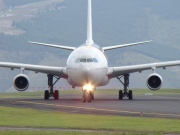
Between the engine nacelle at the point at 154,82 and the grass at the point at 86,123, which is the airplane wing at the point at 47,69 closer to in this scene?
the engine nacelle at the point at 154,82

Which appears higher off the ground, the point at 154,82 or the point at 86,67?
the point at 86,67

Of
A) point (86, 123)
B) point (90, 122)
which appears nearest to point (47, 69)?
point (90, 122)

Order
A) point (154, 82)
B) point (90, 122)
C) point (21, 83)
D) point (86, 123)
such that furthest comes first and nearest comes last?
point (154, 82)
point (21, 83)
point (90, 122)
point (86, 123)

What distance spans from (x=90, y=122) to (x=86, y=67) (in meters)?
18.4

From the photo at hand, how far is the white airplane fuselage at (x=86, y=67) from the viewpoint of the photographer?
53.2 meters

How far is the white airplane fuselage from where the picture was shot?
5322 centimetres

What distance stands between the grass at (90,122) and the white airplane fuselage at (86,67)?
1294 centimetres

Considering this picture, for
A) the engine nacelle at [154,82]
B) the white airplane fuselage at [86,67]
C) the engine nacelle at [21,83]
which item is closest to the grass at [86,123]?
the white airplane fuselage at [86,67]

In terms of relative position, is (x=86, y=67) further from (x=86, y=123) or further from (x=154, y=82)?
(x=86, y=123)

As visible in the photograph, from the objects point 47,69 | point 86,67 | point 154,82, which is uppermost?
point 47,69

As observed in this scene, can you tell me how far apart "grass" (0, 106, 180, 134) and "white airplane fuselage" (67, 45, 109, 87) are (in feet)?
42.5

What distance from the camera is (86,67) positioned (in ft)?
174

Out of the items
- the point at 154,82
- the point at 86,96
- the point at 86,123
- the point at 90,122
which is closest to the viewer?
the point at 86,123

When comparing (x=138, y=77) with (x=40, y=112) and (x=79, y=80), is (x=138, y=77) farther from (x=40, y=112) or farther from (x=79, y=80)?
(x=40, y=112)
